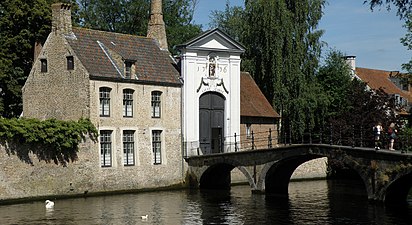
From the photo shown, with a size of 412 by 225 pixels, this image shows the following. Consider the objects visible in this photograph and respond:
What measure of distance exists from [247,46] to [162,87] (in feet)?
31.8

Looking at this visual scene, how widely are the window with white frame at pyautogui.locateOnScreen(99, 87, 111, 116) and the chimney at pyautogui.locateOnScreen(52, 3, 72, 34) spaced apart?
113 inches

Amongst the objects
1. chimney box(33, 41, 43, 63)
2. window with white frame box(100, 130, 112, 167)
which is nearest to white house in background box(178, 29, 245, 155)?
window with white frame box(100, 130, 112, 167)

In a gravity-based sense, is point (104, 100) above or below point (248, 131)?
above

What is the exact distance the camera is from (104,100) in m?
29.7

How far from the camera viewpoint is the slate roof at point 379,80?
50938 millimetres

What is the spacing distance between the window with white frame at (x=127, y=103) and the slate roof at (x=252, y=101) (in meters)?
6.81

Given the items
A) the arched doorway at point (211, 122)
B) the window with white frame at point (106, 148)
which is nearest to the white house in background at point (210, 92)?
the arched doorway at point (211, 122)

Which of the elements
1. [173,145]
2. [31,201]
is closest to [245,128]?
[173,145]

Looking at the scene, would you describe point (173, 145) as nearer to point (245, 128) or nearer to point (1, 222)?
point (245, 128)

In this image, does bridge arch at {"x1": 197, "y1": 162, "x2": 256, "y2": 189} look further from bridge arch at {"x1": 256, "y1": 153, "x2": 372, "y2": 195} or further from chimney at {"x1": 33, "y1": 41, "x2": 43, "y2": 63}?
chimney at {"x1": 33, "y1": 41, "x2": 43, "y2": 63}

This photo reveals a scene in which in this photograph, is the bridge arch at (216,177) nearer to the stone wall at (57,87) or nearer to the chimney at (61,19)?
the stone wall at (57,87)

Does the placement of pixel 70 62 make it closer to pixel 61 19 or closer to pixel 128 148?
pixel 61 19

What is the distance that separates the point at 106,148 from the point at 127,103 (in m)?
2.22

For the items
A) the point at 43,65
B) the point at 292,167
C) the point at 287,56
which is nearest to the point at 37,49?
the point at 43,65
